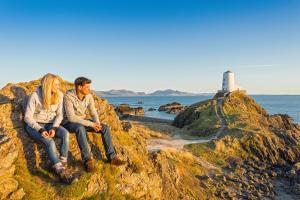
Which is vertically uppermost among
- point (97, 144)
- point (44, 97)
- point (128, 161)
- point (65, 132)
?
point (44, 97)

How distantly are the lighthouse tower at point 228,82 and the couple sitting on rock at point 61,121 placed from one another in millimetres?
72699

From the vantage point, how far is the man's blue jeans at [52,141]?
10.2m

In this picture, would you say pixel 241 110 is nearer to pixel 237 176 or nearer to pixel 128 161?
pixel 237 176

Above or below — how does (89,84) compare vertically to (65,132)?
above

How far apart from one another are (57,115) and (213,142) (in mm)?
28213

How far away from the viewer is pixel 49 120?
36.6 ft

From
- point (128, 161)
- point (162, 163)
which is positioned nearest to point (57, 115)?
point (128, 161)

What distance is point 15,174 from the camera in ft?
32.7

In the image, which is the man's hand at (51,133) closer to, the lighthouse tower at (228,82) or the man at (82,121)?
the man at (82,121)

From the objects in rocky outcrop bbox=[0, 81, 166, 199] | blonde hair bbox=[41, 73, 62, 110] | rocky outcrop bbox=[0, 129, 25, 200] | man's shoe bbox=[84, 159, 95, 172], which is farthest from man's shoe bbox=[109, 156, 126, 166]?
rocky outcrop bbox=[0, 129, 25, 200]

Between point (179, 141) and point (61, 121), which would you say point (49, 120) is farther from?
point (179, 141)

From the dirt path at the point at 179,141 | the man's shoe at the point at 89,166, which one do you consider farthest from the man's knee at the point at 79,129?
the dirt path at the point at 179,141

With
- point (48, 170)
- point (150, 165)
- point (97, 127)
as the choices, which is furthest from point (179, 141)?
point (48, 170)

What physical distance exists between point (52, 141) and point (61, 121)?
3.93 feet
